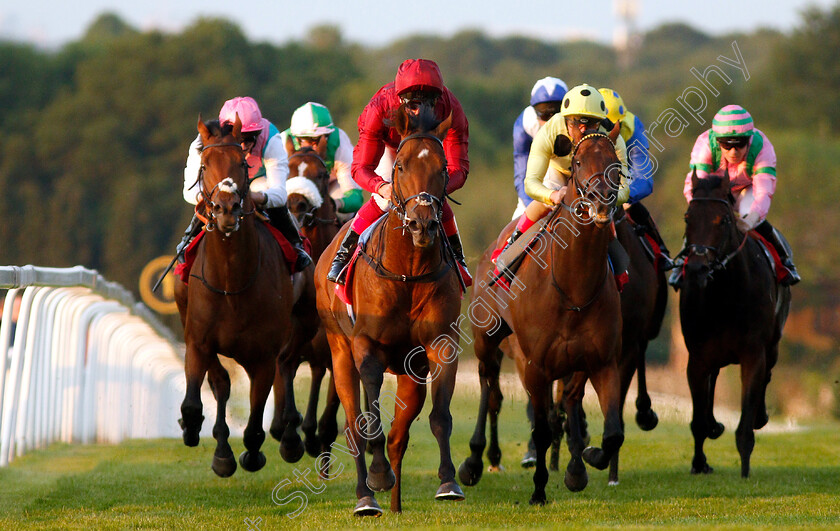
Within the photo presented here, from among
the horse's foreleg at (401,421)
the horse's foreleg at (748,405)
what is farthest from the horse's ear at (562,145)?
the horse's foreleg at (748,405)

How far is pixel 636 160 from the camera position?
29.1 ft

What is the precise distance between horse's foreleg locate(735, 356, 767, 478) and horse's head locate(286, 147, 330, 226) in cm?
328

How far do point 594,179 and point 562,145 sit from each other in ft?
2.35

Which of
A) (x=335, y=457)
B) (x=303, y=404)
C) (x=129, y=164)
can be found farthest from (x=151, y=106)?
(x=335, y=457)

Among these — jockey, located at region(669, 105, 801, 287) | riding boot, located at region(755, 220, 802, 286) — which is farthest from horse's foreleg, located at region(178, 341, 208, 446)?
riding boot, located at region(755, 220, 802, 286)

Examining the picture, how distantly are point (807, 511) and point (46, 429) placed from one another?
5287 mm

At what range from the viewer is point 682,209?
35.8m

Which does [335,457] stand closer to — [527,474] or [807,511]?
[527,474]

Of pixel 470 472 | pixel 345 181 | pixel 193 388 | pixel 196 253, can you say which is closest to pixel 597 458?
pixel 470 472

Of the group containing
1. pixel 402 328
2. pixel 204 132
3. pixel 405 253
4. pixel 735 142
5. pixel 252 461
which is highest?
pixel 735 142

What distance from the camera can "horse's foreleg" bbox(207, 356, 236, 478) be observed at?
7.66 meters

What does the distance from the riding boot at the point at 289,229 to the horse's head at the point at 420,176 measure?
2.02 metres

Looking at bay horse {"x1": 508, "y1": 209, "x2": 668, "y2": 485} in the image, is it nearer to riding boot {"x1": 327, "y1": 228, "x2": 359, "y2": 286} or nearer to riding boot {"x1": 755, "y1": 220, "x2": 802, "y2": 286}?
riding boot {"x1": 755, "y1": 220, "x2": 802, "y2": 286}

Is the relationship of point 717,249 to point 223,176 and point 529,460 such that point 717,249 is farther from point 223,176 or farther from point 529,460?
point 223,176
